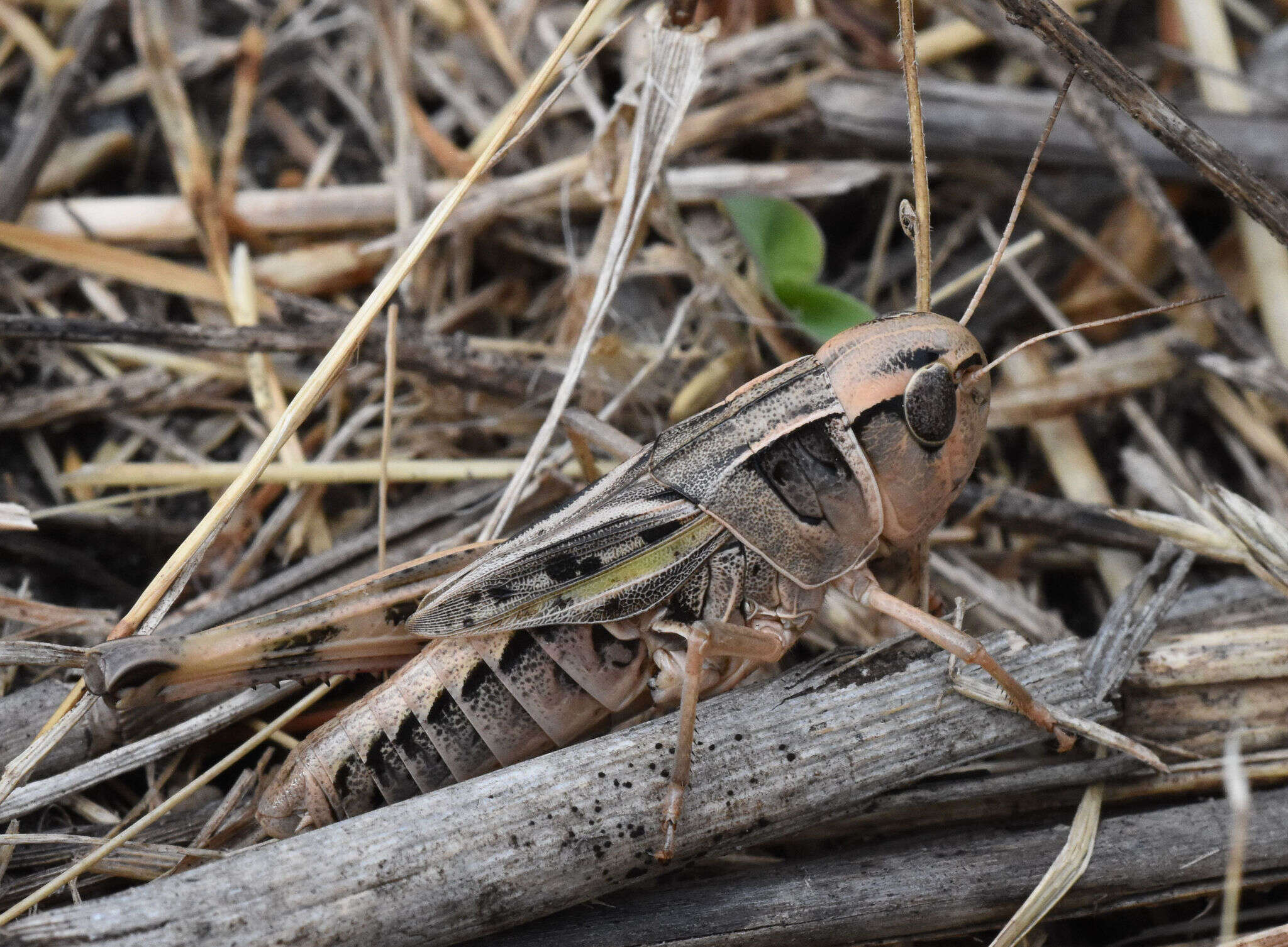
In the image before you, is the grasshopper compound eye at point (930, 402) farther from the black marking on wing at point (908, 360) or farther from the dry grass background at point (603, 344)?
the dry grass background at point (603, 344)

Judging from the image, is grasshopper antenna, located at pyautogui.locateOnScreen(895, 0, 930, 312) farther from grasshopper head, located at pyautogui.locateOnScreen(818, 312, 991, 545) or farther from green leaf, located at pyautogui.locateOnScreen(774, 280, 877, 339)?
green leaf, located at pyautogui.locateOnScreen(774, 280, 877, 339)

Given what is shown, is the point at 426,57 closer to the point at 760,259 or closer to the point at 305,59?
the point at 305,59

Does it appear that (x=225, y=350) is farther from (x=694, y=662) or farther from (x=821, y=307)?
(x=821, y=307)

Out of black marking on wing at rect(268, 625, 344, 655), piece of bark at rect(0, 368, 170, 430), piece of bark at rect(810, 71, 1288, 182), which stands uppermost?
piece of bark at rect(810, 71, 1288, 182)

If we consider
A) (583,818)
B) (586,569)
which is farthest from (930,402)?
(583,818)

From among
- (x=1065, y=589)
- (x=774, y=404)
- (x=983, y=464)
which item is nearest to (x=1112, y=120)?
(x=983, y=464)

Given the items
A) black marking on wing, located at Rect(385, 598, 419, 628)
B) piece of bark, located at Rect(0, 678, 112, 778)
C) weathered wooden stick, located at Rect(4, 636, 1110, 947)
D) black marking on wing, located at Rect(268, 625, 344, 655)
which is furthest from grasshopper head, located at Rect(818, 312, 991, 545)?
piece of bark, located at Rect(0, 678, 112, 778)
